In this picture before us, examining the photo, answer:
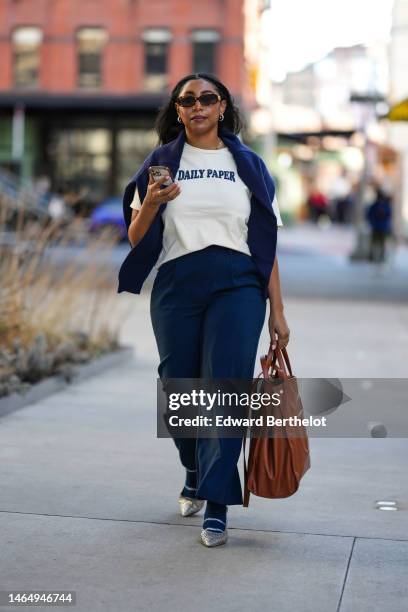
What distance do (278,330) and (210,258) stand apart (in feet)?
1.35

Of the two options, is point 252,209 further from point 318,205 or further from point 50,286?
point 318,205

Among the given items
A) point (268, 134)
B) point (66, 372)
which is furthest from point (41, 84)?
point (66, 372)

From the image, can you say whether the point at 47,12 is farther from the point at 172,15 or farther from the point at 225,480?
the point at 225,480

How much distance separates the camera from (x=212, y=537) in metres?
5.27

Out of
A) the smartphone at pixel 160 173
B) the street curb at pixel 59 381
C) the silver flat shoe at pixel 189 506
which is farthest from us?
the street curb at pixel 59 381

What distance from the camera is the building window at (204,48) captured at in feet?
152

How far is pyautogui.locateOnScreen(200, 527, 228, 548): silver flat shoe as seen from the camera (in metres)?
5.26

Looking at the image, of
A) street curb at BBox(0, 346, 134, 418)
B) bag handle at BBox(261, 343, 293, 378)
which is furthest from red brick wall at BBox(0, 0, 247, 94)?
bag handle at BBox(261, 343, 293, 378)

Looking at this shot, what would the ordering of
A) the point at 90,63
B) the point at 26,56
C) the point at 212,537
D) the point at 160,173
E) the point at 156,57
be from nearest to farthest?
1. the point at 160,173
2. the point at 212,537
3. the point at 156,57
4. the point at 90,63
5. the point at 26,56

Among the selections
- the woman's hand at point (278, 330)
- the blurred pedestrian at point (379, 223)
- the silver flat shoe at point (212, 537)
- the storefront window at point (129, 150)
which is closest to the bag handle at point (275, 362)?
the woman's hand at point (278, 330)

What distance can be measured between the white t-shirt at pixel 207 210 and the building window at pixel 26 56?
140 feet

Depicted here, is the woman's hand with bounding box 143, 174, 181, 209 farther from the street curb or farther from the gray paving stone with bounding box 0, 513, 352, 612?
the street curb

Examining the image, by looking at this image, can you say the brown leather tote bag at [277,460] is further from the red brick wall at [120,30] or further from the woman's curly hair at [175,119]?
the red brick wall at [120,30]
